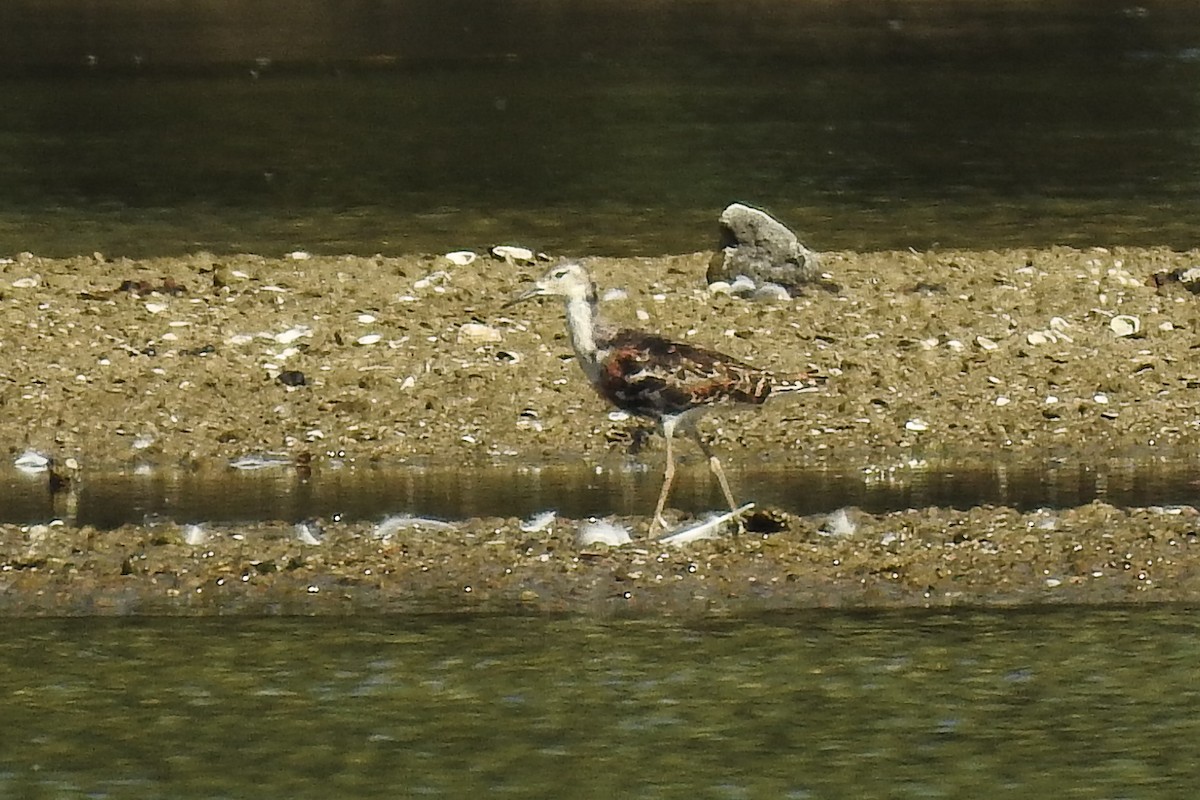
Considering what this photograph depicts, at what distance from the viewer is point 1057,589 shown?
11242 mm

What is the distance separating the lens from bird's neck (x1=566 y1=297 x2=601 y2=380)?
12.7 meters

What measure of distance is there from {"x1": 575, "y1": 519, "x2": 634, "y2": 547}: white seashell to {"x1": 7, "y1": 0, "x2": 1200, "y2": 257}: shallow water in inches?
400

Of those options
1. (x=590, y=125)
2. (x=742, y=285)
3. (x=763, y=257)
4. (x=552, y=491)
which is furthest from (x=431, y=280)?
(x=590, y=125)

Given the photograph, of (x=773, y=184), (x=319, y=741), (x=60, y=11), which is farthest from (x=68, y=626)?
(x=60, y=11)

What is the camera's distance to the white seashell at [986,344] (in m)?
16.4

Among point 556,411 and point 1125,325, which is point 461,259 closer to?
point 556,411

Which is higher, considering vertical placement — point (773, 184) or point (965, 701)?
point (773, 184)

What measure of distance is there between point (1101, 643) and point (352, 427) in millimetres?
6075

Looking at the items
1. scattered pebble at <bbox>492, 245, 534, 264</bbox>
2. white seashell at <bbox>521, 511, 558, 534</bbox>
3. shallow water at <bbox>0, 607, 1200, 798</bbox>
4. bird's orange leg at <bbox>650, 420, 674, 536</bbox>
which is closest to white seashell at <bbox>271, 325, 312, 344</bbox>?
scattered pebble at <bbox>492, 245, 534, 264</bbox>

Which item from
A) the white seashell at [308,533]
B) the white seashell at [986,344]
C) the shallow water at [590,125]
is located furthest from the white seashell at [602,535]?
the shallow water at [590,125]

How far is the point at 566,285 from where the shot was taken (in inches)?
511

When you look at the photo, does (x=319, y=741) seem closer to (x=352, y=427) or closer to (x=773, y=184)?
(x=352, y=427)

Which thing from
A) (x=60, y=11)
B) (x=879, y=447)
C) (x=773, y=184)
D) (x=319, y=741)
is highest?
(x=60, y=11)

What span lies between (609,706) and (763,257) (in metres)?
8.66
